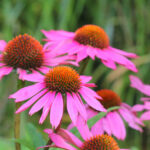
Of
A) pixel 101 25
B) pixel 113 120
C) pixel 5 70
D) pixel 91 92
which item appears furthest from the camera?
pixel 101 25

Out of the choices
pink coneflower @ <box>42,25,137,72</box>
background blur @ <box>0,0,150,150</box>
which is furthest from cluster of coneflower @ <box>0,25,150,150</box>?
background blur @ <box>0,0,150,150</box>

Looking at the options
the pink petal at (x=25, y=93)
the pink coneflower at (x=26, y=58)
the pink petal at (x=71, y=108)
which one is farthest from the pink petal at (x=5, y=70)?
the pink petal at (x=71, y=108)

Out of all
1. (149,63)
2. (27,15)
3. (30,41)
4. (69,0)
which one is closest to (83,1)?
(69,0)

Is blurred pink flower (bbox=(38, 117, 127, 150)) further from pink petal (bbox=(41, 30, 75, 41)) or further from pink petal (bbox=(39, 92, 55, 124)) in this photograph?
pink petal (bbox=(41, 30, 75, 41))


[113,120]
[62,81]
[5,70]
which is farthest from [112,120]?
[5,70]

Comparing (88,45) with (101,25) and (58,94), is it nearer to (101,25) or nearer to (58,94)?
(58,94)
